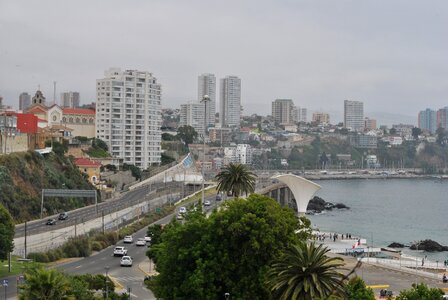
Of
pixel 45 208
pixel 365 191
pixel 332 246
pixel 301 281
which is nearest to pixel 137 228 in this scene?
pixel 45 208

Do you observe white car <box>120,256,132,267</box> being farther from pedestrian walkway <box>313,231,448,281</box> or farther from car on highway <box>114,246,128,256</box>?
pedestrian walkway <box>313,231,448,281</box>

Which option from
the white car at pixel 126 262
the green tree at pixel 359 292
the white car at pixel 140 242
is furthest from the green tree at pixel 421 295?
the white car at pixel 140 242

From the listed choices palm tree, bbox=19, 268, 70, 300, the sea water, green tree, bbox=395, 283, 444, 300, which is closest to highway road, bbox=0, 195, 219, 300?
palm tree, bbox=19, 268, 70, 300

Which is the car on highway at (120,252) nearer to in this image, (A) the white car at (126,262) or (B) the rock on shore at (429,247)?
(A) the white car at (126,262)

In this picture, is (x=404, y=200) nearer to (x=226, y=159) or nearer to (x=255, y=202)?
(x=226, y=159)

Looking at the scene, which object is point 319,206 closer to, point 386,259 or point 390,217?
point 390,217

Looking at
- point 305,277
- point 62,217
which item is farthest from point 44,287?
point 62,217
